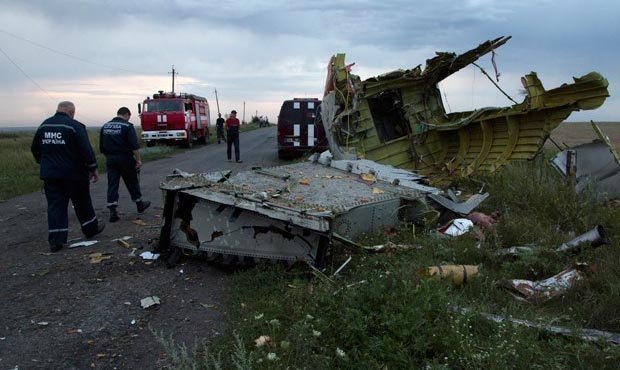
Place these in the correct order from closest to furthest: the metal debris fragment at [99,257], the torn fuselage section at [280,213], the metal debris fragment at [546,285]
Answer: the metal debris fragment at [546,285]
the torn fuselage section at [280,213]
the metal debris fragment at [99,257]

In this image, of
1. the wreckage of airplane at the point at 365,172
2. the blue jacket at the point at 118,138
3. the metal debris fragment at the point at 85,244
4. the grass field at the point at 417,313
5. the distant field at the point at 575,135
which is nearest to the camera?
the grass field at the point at 417,313

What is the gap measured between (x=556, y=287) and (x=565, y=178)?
3.52 meters

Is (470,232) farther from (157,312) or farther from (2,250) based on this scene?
(2,250)

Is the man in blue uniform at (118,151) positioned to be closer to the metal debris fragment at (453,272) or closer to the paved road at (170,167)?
the paved road at (170,167)

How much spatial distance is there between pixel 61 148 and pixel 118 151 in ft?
5.03

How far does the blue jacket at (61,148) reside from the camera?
5.98m

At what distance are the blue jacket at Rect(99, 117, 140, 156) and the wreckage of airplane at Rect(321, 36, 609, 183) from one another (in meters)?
3.31

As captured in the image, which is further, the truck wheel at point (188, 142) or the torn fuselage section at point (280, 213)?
the truck wheel at point (188, 142)

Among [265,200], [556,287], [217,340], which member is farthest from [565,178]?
[217,340]

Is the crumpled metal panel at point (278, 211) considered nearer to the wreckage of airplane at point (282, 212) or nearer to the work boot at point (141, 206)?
the wreckage of airplane at point (282, 212)

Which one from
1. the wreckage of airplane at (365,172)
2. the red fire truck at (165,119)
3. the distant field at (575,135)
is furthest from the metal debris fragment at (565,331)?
the red fire truck at (165,119)

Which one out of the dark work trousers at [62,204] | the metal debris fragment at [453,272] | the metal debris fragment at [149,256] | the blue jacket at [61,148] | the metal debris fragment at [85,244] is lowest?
the metal debris fragment at [85,244]

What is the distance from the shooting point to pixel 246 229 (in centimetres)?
495

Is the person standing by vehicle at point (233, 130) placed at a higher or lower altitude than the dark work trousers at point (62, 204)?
higher
